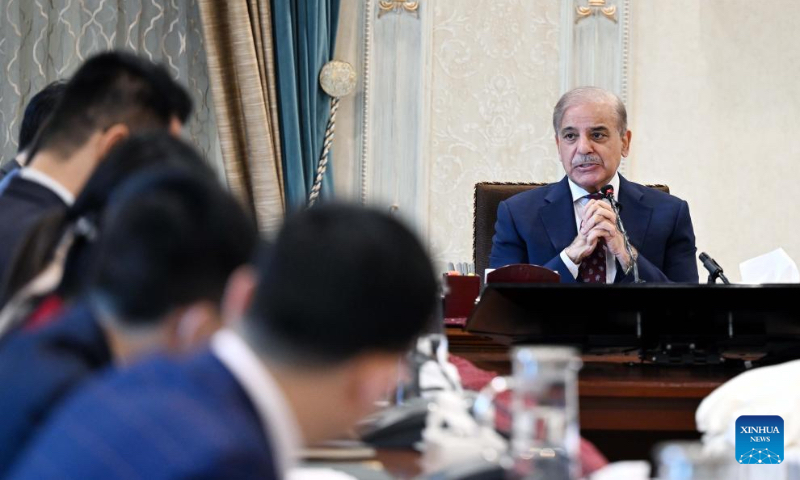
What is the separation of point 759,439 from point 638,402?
0.45 meters

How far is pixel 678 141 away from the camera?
4.87 meters

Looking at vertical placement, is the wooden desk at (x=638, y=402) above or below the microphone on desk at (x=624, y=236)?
below

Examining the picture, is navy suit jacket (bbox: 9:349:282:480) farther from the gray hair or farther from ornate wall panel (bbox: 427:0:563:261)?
ornate wall panel (bbox: 427:0:563:261)

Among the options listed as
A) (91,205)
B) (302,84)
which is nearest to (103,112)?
(91,205)

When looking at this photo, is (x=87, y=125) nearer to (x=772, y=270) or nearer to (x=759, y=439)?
(x=759, y=439)

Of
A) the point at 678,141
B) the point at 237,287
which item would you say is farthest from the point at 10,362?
the point at 678,141

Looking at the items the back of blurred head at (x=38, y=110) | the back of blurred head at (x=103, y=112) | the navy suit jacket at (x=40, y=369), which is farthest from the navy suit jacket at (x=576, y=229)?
the navy suit jacket at (x=40, y=369)

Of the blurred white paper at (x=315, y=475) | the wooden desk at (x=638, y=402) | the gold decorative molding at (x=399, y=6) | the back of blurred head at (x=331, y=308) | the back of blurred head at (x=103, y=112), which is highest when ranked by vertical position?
the gold decorative molding at (x=399, y=6)

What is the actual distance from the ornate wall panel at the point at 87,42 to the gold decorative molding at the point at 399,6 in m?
0.75

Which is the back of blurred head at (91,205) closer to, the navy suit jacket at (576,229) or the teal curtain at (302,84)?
the navy suit jacket at (576,229)

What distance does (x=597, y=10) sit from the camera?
4.83 metres

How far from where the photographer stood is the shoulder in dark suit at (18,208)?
1.72 m

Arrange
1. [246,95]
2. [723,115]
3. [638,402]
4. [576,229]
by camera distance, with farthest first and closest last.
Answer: [723,115] < [246,95] < [576,229] < [638,402]

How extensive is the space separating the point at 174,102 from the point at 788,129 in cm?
381
